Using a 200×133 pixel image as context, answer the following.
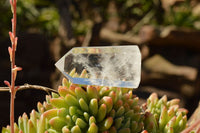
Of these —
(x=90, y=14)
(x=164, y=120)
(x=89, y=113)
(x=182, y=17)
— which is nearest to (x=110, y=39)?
(x=90, y=14)

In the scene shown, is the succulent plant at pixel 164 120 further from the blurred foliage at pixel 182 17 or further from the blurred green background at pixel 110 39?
the blurred foliage at pixel 182 17

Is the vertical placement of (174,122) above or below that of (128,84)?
below

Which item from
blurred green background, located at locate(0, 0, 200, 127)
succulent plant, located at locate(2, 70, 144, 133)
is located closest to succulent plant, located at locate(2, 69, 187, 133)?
succulent plant, located at locate(2, 70, 144, 133)

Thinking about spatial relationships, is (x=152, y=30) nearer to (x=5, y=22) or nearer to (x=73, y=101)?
(x=5, y=22)

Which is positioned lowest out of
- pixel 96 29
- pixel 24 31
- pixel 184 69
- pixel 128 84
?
pixel 184 69

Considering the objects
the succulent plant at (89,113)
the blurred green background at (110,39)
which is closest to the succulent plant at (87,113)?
the succulent plant at (89,113)

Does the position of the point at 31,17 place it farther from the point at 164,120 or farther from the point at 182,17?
the point at 164,120

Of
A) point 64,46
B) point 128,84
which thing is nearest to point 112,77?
point 128,84
